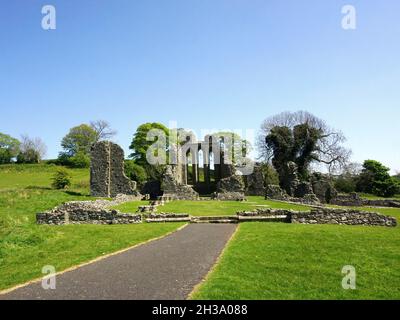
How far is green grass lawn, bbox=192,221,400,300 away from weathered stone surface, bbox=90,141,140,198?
2667 centimetres

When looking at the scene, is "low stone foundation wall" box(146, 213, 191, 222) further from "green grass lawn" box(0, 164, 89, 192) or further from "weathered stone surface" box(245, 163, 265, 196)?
"weathered stone surface" box(245, 163, 265, 196)

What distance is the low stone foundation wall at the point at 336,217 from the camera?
1883 cm

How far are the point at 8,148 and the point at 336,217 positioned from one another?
252ft

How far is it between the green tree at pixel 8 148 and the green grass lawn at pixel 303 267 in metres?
72.1

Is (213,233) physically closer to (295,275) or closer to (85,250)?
(85,250)

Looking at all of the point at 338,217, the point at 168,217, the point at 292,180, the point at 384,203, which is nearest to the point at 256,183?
the point at 292,180

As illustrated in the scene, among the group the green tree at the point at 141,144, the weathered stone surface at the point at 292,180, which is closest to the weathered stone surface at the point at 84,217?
the weathered stone surface at the point at 292,180

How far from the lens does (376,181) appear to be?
5612 cm

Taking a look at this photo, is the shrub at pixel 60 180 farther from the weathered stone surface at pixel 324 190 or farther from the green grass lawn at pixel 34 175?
the weathered stone surface at pixel 324 190

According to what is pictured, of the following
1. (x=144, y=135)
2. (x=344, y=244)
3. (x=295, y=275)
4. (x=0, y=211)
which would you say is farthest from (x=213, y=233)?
(x=144, y=135)

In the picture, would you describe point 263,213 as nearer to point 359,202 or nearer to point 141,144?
point 359,202

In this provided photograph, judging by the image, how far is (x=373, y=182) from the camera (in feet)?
186

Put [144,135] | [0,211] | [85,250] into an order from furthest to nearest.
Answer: [144,135], [0,211], [85,250]
